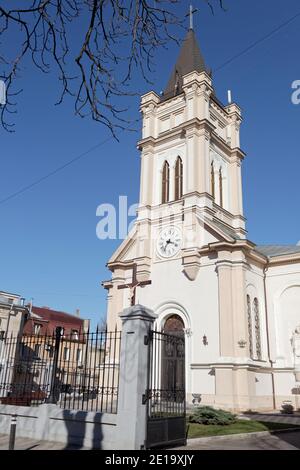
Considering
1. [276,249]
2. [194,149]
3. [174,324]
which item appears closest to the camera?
[174,324]

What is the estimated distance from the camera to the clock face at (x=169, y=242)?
83.3 ft

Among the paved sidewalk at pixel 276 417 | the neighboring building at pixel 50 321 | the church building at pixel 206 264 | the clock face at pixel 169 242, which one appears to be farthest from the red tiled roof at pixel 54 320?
the paved sidewalk at pixel 276 417

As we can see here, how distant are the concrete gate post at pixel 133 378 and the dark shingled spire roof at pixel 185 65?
23.6m

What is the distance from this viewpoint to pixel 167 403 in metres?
10.4

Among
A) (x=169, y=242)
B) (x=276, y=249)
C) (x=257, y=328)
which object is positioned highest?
(x=276, y=249)

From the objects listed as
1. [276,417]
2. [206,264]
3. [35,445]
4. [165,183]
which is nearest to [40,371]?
[35,445]

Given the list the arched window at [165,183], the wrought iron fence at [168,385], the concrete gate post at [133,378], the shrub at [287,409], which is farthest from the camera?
the arched window at [165,183]

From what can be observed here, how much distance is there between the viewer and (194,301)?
23.3 meters

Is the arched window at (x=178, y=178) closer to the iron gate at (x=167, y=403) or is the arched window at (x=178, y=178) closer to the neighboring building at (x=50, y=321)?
the iron gate at (x=167, y=403)

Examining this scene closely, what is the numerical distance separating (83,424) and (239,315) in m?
13.2

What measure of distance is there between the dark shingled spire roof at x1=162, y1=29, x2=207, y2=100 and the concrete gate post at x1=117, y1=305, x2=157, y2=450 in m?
23.6

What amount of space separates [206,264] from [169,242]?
10.5 feet

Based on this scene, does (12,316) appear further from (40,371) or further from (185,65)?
(185,65)
